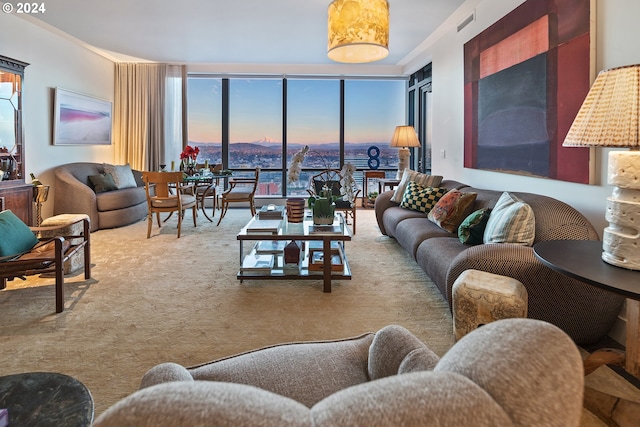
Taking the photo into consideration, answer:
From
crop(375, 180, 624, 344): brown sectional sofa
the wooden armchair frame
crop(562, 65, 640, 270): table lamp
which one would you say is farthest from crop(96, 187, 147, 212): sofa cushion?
crop(562, 65, 640, 270): table lamp

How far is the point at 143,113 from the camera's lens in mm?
7809

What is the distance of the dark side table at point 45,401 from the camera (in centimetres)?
104

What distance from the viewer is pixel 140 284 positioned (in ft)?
11.6

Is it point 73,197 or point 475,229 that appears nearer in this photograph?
point 475,229

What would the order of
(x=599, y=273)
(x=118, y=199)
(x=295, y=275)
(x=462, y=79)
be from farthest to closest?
1. (x=118, y=199)
2. (x=462, y=79)
3. (x=295, y=275)
4. (x=599, y=273)

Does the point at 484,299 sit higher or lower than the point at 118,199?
lower

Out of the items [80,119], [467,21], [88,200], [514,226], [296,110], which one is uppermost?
[467,21]

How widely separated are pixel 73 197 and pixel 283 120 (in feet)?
13.7

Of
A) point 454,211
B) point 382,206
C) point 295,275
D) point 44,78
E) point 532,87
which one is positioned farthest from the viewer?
point 44,78

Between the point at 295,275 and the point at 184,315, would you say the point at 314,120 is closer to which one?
the point at 295,275

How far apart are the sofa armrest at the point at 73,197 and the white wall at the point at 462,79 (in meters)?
4.89

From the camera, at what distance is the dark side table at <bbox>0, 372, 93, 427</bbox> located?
104 centimetres

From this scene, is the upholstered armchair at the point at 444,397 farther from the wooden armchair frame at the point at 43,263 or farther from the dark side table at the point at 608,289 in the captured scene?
the wooden armchair frame at the point at 43,263

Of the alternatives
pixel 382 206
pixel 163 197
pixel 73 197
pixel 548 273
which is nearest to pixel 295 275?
pixel 548 273
